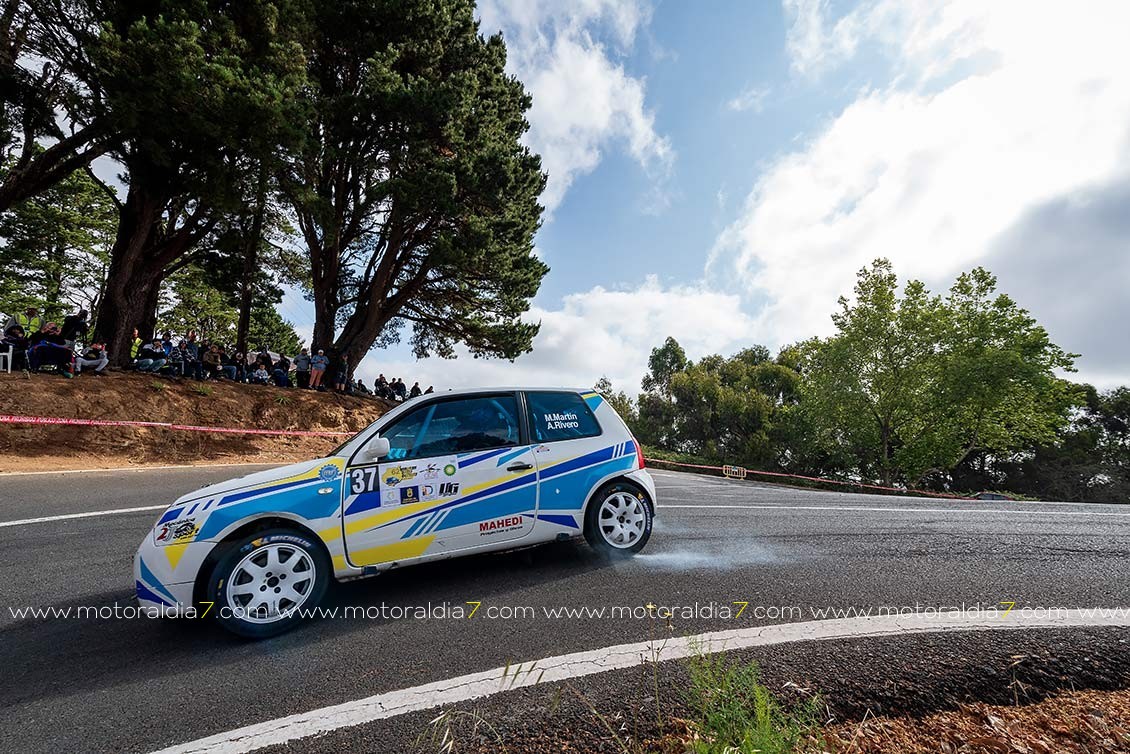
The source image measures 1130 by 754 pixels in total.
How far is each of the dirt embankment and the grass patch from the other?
528 inches

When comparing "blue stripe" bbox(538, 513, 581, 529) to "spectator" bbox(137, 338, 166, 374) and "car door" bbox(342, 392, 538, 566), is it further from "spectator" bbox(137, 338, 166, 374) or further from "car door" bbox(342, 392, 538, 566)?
"spectator" bbox(137, 338, 166, 374)

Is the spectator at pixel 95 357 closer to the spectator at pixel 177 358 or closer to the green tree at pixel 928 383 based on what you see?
the spectator at pixel 177 358

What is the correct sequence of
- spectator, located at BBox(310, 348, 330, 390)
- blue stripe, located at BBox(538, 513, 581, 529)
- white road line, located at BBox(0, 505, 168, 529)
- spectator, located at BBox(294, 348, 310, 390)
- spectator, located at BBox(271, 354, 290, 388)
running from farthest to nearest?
spectator, located at BBox(294, 348, 310, 390) < spectator, located at BBox(310, 348, 330, 390) < spectator, located at BBox(271, 354, 290, 388) < white road line, located at BBox(0, 505, 168, 529) < blue stripe, located at BBox(538, 513, 581, 529)

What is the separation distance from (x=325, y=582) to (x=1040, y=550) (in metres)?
6.54

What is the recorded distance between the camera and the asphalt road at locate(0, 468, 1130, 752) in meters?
2.36

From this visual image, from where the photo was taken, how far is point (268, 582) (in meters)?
3.12

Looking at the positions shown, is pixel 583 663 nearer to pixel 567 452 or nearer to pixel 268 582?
pixel 567 452

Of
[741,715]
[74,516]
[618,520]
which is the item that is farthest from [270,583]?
[74,516]

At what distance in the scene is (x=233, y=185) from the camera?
43.3 ft

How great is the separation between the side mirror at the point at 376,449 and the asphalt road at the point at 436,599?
1056 millimetres

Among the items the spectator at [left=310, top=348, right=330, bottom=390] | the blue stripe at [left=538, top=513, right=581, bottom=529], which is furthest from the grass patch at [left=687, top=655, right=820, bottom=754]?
the spectator at [left=310, top=348, right=330, bottom=390]

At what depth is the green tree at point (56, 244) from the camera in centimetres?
2204

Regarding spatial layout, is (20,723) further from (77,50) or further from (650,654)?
(77,50)

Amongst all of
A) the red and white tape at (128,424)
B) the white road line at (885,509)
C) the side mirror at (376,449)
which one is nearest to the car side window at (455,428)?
the side mirror at (376,449)
